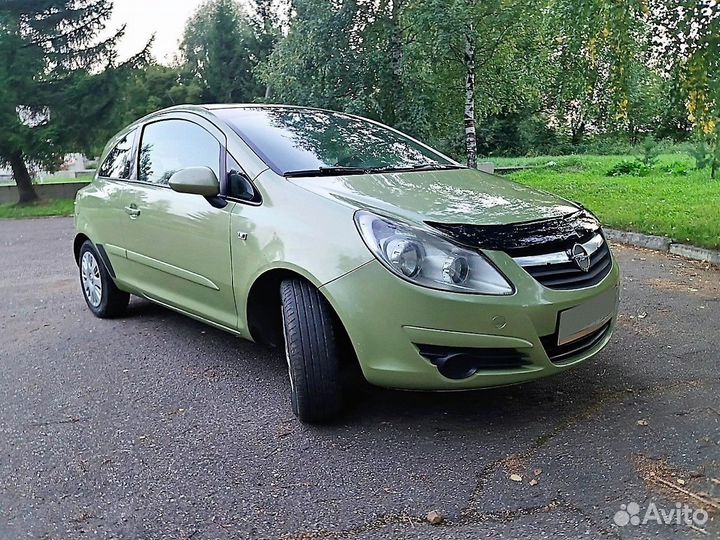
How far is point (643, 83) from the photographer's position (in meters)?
7.70

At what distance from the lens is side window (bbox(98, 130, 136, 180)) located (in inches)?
184

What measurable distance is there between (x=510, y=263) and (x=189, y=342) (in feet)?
8.47

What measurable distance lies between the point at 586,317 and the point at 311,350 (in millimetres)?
1231

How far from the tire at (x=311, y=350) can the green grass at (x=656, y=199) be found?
526cm

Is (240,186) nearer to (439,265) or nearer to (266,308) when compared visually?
(266,308)

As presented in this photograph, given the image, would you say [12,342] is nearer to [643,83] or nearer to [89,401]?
[89,401]

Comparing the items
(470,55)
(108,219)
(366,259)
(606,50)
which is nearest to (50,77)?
(470,55)

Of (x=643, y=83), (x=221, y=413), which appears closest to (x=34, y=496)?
(x=221, y=413)

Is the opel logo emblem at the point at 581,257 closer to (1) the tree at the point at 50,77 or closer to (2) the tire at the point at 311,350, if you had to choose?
(2) the tire at the point at 311,350

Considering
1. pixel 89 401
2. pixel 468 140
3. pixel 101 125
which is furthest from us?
pixel 101 125

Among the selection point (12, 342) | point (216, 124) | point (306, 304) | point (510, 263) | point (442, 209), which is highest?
point (216, 124)

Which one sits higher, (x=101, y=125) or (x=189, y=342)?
(x=101, y=125)

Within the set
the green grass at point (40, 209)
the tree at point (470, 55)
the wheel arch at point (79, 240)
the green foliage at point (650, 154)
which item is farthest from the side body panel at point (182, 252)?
the green foliage at point (650, 154)

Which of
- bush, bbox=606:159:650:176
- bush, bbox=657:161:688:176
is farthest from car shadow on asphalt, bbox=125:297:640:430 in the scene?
bush, bbox=606:159:650:176
